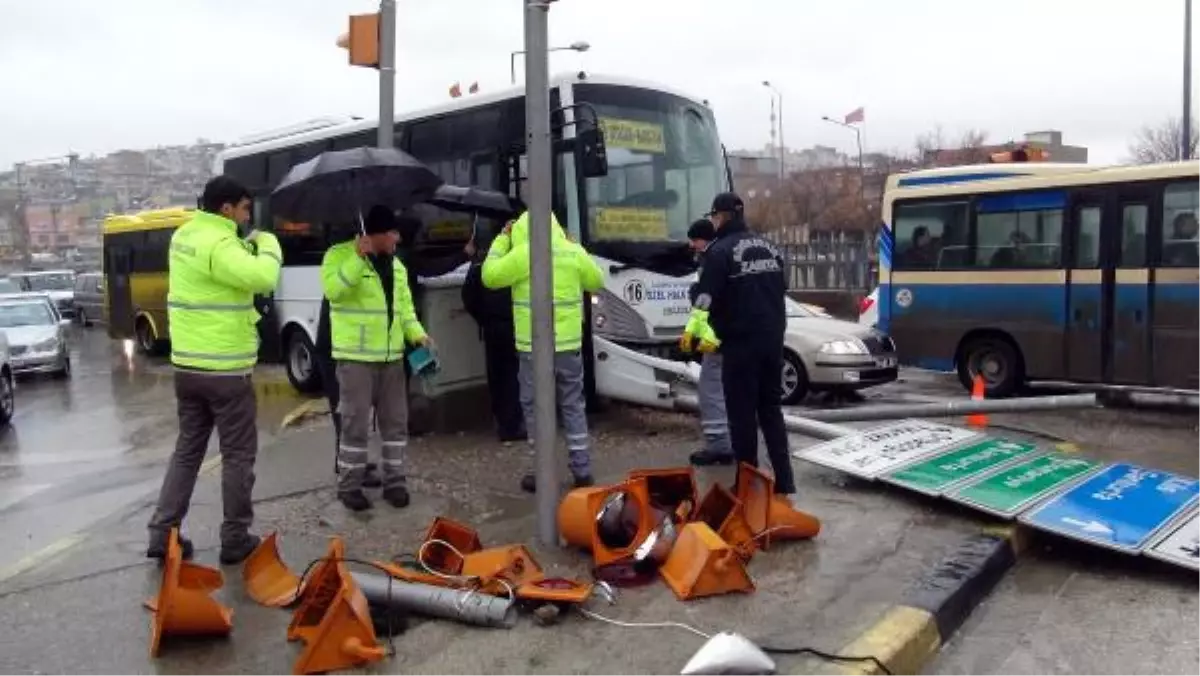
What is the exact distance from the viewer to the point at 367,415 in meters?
6.38

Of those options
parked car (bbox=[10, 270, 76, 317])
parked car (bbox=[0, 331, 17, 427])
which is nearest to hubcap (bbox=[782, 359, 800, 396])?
parked car (bbox=[0, 331, 17, 427])

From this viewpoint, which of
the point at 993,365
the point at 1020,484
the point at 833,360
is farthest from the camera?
the point at 993,365

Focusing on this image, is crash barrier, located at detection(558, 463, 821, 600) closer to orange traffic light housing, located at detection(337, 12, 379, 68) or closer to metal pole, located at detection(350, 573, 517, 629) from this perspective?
metal pole, located at detection(350, 573, 517, 629)

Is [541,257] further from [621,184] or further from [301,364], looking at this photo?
[301,364]

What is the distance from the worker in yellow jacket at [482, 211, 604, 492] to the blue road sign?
2719 mm

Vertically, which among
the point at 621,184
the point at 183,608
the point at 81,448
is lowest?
the point at 81,448

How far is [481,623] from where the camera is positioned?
14.4 ft

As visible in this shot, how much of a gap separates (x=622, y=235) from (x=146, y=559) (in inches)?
200

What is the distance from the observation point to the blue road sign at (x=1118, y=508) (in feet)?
18.3

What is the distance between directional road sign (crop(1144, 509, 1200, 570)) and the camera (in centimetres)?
526

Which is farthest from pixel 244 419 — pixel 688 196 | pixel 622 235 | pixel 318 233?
pixel 318 233

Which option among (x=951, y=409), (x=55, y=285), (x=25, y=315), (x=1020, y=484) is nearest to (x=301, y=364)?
(x=25, y=315)

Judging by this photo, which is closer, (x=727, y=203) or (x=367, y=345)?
(x=367, y=345)

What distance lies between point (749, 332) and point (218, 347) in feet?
10.1
